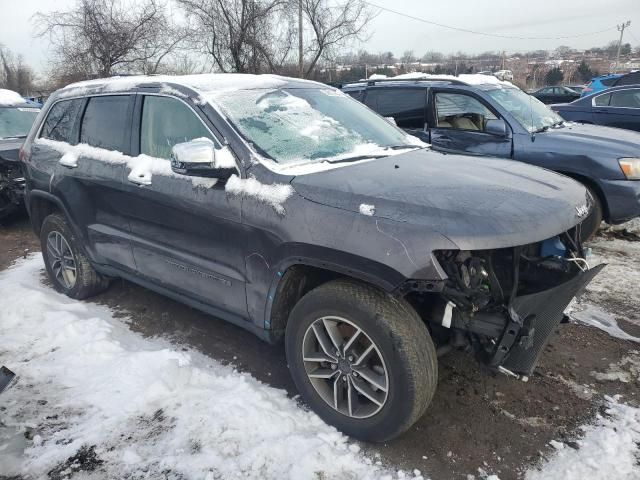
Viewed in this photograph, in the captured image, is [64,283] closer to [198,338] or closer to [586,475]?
[198,338]

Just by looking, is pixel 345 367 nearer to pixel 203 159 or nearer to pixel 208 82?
pixel 203 159

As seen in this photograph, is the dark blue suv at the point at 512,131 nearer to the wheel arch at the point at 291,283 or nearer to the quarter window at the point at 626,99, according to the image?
the wheel arch at the point at 291,283

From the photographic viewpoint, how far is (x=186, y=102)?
3.11 metres

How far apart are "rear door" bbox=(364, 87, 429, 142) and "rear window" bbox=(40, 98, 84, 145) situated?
3.88 meters

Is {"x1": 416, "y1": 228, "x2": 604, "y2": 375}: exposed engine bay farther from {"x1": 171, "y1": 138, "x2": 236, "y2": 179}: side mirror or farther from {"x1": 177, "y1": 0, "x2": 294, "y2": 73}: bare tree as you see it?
{"x1": 177, "y1": 0, "x2": 294, "y2": 73}: bare tree

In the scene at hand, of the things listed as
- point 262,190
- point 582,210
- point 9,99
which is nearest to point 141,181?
point 262,190

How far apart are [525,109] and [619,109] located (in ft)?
12.7

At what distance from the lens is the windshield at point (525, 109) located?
223 inches

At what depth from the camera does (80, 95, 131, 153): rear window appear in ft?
11.7

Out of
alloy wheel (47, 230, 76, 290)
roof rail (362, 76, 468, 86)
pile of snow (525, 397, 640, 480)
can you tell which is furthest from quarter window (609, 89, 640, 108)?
alloy wheel (47, 230, 76, 290)

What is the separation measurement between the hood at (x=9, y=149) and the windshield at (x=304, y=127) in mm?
4907

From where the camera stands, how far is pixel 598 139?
17.4ft

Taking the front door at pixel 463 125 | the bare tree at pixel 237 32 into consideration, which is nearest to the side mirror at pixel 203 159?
the front door at pixel 463 125

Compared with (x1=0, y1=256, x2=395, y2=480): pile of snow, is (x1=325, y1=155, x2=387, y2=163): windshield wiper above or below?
above
